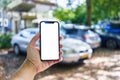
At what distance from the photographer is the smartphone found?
2059 mm

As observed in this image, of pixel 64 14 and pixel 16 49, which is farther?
pixel 64 14

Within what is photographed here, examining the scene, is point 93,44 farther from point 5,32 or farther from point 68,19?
point 68,19

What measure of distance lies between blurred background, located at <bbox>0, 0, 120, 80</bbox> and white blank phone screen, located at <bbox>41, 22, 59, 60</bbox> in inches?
17.5

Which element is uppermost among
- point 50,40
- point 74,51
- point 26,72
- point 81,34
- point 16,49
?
point 50,40

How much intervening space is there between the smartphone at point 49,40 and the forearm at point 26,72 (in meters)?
0.15

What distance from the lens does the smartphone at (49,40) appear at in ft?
6.75

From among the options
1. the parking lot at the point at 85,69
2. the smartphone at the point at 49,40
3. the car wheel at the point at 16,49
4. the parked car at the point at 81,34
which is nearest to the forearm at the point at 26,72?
the smartphone at the point at 49,40

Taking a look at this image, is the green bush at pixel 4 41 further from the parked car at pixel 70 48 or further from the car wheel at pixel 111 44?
the car wheel at pixel 111 44

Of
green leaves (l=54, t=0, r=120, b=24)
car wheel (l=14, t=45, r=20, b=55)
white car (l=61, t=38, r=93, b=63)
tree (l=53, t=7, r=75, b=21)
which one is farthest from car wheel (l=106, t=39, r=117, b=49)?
tree (l=53, t=7, r=75, b=21)

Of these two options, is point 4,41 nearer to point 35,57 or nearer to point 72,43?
point 72,43

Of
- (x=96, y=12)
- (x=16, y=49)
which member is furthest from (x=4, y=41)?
(x=96, y=12)

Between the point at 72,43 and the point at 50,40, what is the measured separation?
8.02 meters

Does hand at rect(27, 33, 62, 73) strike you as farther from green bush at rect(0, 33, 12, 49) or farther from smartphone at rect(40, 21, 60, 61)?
green bush at rect(0, 33, 12, 49)

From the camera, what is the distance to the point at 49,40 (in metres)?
2.07
